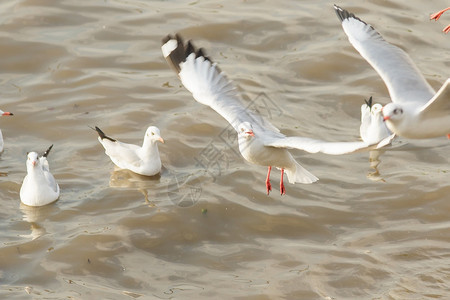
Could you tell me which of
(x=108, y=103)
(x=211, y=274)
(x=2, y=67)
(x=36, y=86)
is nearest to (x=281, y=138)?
(x=211, y=274)

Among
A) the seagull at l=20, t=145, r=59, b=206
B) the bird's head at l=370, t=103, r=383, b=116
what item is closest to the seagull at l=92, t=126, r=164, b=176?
the seagull at l=20, t=145, r=59, b=206

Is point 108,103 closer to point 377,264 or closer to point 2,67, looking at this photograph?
point 2,67

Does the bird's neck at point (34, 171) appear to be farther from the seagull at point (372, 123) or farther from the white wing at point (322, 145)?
the seagull at point (372, 123)

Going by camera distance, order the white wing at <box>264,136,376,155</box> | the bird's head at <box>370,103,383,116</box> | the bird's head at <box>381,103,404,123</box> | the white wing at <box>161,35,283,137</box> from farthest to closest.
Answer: the bird's head at <box>370,103,383,116</box> < the white wing at <box>161,35,283,137</box> < the bird's head at <box>381,103,404,123</box> < the white wing at <box>264,136,376,155</box>

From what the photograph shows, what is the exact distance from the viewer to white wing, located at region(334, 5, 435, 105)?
29.0 ft

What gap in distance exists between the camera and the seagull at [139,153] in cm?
1111

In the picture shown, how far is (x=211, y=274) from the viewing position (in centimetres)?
930

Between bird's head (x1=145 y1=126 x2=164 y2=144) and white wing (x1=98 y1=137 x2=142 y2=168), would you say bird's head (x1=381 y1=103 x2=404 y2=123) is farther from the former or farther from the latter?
white wing (x1=98 y1=137 x2=142 y2=168)

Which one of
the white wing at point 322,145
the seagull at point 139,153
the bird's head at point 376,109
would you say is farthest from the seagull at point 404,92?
the seagull at point 139,153

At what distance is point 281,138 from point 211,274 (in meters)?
1.54

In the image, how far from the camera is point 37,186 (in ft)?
33.7

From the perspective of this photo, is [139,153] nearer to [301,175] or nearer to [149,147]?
[149,147]

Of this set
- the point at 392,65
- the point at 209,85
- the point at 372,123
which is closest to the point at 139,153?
the point at 209,85

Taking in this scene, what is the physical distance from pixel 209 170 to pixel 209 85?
1.65 m
